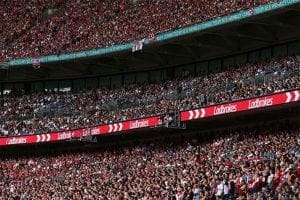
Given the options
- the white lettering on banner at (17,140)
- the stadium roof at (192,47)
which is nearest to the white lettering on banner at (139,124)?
the stadium roof at (192,47)

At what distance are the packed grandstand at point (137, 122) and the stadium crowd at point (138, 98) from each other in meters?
0.09

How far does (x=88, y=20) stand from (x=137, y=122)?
40.3 feet

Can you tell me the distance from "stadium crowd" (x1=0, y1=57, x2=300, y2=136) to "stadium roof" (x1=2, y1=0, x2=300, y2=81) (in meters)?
1.48

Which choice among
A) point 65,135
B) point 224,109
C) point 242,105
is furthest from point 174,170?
point 65,135

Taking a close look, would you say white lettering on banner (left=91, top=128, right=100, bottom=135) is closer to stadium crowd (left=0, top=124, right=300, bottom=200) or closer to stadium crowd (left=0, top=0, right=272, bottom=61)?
stadium crowd (left=0, top=124, right=300, bottom=200)

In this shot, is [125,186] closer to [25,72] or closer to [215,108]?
[215,108]

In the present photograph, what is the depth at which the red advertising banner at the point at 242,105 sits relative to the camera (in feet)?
80.8

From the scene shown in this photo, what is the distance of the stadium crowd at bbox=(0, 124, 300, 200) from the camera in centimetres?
2141

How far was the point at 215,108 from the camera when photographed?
28562 millimetres

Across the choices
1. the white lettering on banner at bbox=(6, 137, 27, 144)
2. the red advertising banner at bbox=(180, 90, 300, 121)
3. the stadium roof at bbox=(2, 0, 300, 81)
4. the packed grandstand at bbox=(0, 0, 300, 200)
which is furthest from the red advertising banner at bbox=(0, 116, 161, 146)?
the stadium roof at bbox=(2, 0, 300, 81)

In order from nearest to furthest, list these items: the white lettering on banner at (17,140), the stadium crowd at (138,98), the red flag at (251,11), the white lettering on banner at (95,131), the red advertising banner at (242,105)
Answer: the red advertising banner at (242,105)
the stadium crowd at (138,98)
the red flag at (251,11)
the white lettering on banner at (95,131)
the white lettering on banner at (17,140)

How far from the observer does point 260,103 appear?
26125 mm

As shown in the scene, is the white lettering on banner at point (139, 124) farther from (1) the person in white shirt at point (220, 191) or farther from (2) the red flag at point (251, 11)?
(1) the person in white shirt at point (220, 191)

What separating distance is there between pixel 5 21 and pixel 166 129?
20678 mm
